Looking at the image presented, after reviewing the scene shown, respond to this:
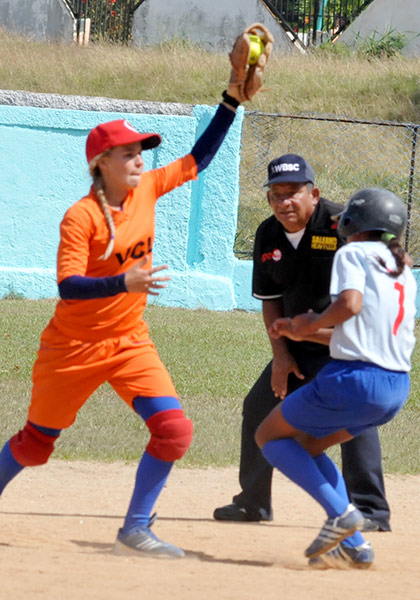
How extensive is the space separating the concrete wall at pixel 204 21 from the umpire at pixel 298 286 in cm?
1773

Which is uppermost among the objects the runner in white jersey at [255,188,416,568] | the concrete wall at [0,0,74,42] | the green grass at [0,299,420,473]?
the concrete wall at [0,0,74,42]

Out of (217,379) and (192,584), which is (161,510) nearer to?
(192,584)

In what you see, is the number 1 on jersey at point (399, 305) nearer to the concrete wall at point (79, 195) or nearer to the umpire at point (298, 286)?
the umpire at point (298, 286)

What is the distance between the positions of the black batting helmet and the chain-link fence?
9.53 m

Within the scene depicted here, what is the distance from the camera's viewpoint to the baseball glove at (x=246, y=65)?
457 cm

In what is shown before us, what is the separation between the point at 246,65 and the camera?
15.1 ft

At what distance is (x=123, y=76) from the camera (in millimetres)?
18922

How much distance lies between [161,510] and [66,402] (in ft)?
4.30

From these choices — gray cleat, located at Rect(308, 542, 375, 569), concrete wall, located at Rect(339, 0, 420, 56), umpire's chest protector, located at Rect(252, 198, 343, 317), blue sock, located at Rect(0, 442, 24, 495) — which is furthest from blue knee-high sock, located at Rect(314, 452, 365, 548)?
A: concrete wall, located at Rect(339, 0, 420, 56)

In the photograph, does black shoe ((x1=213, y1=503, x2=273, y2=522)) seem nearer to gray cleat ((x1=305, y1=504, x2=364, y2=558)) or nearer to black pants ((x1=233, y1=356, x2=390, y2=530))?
black pants ((x1=233, y1=356, x2=390, y2=530))

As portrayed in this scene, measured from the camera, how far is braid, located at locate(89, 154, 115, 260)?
4391 mm

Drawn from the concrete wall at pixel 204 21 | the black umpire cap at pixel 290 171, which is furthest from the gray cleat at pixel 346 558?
the concrete wall at pixel 204 21

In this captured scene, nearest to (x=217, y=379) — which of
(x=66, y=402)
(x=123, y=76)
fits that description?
(x=66, y=402)

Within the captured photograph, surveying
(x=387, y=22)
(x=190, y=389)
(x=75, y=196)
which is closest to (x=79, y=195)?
(x=75, y=196)
